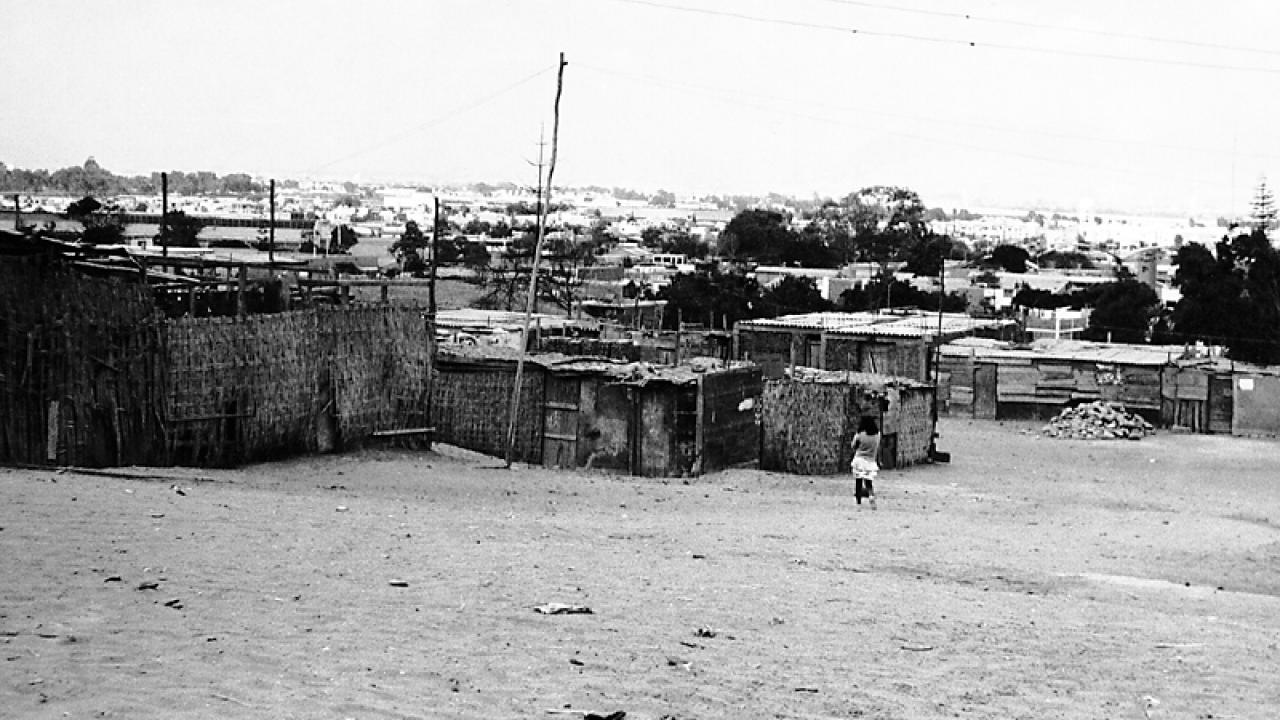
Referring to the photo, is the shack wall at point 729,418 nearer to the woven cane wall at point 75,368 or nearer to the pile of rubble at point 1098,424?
the woven cane wall at point 75,368

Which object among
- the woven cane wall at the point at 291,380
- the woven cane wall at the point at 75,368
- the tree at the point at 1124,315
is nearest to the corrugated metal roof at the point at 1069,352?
the tree at the point at 1124,315

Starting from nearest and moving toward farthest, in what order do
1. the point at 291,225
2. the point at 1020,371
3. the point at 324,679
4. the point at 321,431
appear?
1. the point at 324,679
2. the point at 321,431
3. the point at 1020,371
4. the point at 291,225

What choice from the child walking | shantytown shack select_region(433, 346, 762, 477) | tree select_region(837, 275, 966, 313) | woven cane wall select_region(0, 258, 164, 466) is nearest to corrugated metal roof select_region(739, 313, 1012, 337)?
tree select_region(837, 275, 966, 313)

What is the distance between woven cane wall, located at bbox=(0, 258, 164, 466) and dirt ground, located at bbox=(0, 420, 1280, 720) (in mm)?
922

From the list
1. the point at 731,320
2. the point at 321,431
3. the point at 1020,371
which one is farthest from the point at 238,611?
the point at 731,320

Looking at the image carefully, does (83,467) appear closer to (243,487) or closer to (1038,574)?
(243,487)

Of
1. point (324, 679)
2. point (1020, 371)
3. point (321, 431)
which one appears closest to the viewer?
point (324, 679)

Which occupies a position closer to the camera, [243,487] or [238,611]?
[238,611]

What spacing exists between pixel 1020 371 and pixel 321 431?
60.4ft

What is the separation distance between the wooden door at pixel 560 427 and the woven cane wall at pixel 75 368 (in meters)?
5.42

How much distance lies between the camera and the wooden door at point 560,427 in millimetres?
19359

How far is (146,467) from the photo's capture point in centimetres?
1516

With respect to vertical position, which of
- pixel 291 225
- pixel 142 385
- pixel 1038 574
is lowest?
pixel 1038 574

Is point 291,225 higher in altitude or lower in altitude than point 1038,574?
higher
